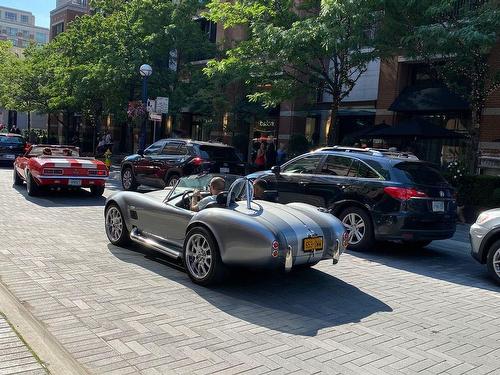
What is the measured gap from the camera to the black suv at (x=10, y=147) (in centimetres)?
2353

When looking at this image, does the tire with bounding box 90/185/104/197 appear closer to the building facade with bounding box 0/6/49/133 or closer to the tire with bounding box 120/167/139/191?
the tire with bounding box 120/167/139/191

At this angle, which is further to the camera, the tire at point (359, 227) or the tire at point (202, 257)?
the tire at point (359, 227)

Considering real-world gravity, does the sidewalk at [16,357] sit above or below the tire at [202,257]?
below

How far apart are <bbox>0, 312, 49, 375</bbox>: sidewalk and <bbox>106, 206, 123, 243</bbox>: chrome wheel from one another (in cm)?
340

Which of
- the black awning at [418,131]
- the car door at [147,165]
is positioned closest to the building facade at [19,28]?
the car door at [147,165]

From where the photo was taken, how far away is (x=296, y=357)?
13.5 feet

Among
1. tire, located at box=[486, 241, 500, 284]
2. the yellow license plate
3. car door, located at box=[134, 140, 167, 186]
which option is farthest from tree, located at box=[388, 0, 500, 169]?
the yellow license plate

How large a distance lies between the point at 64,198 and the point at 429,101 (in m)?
13.1

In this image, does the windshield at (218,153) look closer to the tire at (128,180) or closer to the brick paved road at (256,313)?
the tire at (128,180)

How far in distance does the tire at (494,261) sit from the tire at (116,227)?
16.8ft

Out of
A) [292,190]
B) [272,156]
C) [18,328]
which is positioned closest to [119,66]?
[272,156]

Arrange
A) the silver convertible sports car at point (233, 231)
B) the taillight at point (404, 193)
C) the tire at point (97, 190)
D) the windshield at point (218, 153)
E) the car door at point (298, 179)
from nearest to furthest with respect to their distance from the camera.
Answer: the silver convertible sports car at point (233, 231), the taillight at point (404, 193), the car door at point (298, 179), the tire at point (97, 190), the windshield at point (218, 153)

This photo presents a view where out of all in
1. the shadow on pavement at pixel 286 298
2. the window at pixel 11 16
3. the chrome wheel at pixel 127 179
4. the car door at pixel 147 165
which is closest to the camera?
the shadow on pavement at pixel 286 298

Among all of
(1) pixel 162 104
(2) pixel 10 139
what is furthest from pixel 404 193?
(2) pixel 10 139
